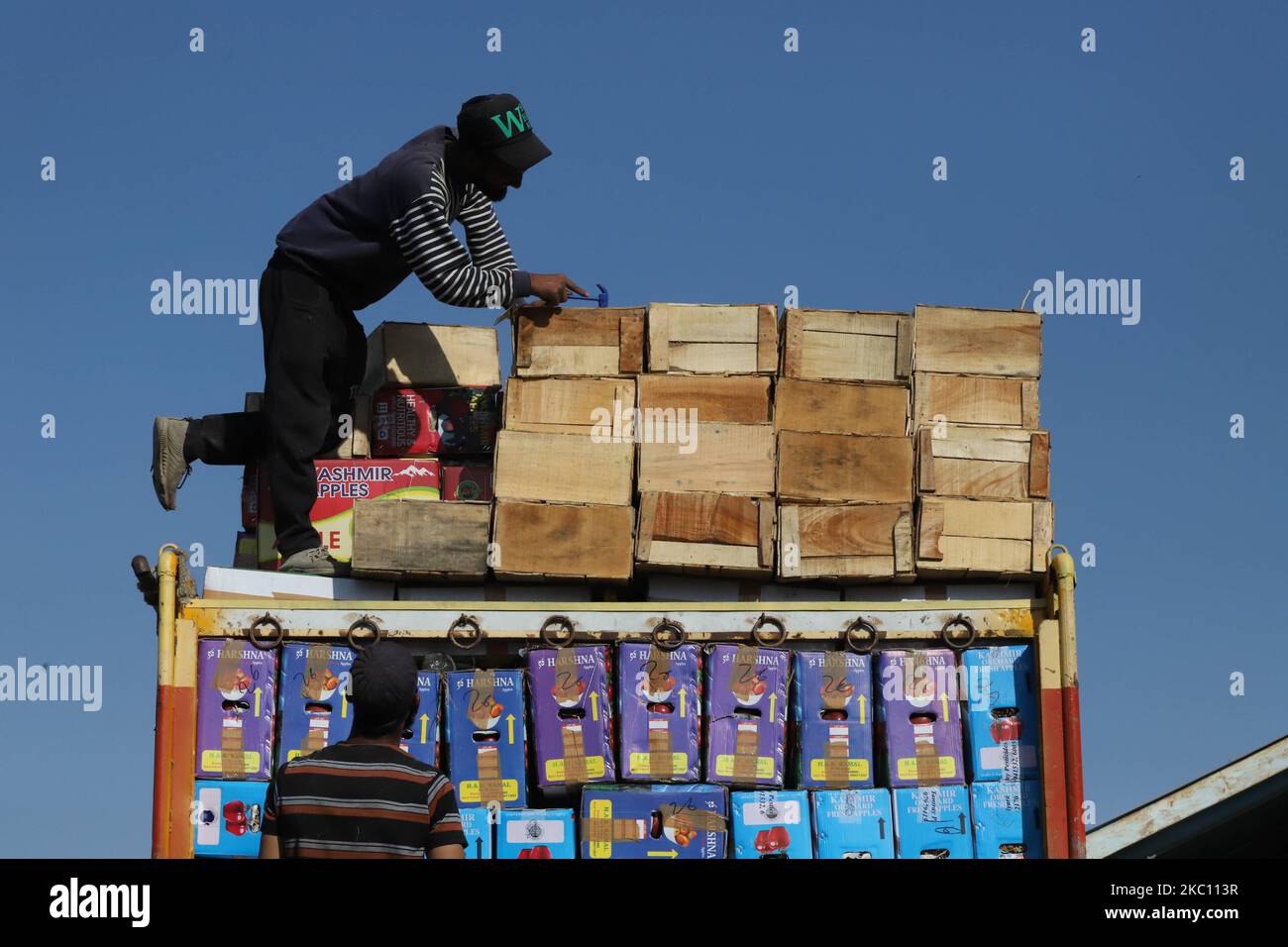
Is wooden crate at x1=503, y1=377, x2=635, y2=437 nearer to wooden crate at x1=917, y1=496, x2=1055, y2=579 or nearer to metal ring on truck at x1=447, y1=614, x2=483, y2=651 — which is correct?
metal ring on truck at x1=447, y1=614, x2=483, y2=651

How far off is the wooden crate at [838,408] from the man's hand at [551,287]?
1132 millimetres

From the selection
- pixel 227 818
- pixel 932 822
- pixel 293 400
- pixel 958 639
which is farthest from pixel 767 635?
pixel 293 400

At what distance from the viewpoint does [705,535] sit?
7746mm

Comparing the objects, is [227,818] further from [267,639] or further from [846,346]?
[846,346]

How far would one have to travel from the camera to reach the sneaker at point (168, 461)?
8.57m

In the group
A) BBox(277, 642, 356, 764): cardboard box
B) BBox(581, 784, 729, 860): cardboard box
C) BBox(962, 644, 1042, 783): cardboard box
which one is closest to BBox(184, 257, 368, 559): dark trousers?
BBox(277, 642, 356, 764): cardboard box

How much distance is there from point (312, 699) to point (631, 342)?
232cm

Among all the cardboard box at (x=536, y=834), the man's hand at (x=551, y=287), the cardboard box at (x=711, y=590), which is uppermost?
the man's hand at (x=551, y=287)

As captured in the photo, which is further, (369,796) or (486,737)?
(486,737)

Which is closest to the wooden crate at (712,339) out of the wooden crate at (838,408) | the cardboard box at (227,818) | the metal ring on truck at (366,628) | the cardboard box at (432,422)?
the wooden crate at (838,408)

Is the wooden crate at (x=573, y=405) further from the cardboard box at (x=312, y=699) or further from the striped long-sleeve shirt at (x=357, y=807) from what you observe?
the striped long-sleeve shirt at (x=357, y=807)

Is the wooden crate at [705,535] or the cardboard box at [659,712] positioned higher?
the wooden crate at [705,535]
